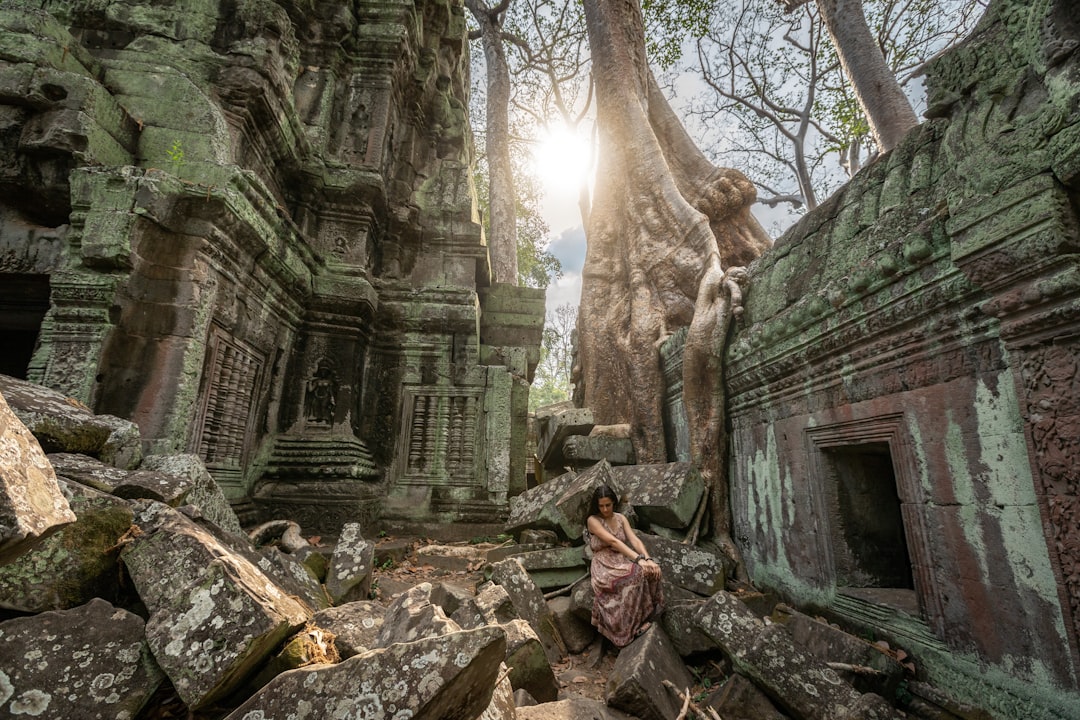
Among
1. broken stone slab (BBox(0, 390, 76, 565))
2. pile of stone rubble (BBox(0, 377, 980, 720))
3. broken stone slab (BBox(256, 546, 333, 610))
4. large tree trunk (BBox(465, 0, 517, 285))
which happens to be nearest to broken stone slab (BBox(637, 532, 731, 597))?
pile of stone rubble (BBox(0, 377, 980, 720))

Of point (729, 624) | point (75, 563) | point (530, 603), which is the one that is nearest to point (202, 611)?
point (75, 563)

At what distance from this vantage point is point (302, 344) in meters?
5.73

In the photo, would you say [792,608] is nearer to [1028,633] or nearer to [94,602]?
[1028,633]

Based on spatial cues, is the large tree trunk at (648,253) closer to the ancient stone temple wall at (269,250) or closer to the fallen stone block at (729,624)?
the ancient stone temple wall at (269,250)

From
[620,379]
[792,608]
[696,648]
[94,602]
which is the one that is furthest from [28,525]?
[620,379]

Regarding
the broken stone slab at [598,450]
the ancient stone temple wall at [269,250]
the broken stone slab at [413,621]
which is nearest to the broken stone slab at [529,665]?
the broken stone slab at [413,621]

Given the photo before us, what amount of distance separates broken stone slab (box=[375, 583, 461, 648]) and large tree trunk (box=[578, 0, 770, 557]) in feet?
9.45

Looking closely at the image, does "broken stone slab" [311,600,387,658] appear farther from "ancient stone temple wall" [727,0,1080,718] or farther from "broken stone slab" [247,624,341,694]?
"ancient stone temple wall" [727,0,1080,718]

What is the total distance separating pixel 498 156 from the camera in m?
12.4

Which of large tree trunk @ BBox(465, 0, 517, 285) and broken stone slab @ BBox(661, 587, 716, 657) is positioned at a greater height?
large tree trunk @ BBox(465, 0, 517, 285)

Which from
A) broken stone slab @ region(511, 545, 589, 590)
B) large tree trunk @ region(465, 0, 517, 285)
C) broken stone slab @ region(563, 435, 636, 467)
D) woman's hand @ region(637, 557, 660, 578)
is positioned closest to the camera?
woman's hand @ region(637, 557, 660, 578)

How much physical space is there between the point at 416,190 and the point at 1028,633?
7.26 m

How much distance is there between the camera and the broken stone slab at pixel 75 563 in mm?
1616

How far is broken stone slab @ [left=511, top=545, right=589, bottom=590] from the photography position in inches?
151
